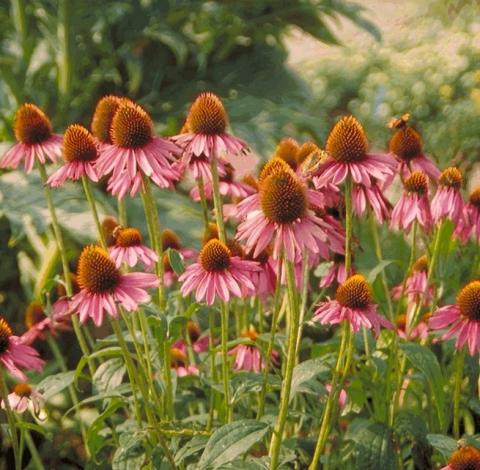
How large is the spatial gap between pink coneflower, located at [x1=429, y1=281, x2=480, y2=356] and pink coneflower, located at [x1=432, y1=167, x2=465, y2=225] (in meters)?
0.11

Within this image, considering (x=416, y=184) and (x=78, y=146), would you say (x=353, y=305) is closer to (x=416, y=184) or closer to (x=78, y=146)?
(x=416, y=184)

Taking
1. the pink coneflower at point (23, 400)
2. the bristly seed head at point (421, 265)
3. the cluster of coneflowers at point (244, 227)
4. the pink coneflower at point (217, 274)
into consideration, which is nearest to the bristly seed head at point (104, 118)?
the cluster of coneflowers at point (244, 227)

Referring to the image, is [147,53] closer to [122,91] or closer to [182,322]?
[122,91]

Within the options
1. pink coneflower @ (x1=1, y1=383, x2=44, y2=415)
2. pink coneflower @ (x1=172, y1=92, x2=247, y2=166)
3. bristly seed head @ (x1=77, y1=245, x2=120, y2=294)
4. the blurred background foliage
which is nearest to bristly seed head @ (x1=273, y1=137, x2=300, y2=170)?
pink coneflower @ (x1=172, y1=92, x2=247, y2=166)

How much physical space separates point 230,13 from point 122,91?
18.2 inches

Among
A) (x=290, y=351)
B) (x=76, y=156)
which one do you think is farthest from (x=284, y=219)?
(x=76, y=156)

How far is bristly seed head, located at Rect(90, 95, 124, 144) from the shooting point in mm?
1199

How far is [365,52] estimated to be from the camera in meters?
4.62

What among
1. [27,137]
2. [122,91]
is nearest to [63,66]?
[122,91]

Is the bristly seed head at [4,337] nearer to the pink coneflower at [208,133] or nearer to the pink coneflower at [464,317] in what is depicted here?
the pink coneflower at [208,133]

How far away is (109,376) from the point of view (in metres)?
1.28

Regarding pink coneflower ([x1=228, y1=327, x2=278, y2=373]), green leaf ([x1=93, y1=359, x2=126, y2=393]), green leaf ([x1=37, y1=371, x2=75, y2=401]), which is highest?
green leaf ([x1=37, y1=371, x2=75, y2=401])

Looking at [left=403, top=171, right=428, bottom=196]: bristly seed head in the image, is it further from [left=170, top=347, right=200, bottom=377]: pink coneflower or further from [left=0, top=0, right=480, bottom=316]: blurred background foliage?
[left=0, top=0, right=480, bottom=316]: blurred background foliage

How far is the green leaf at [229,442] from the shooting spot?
971 millimetres
